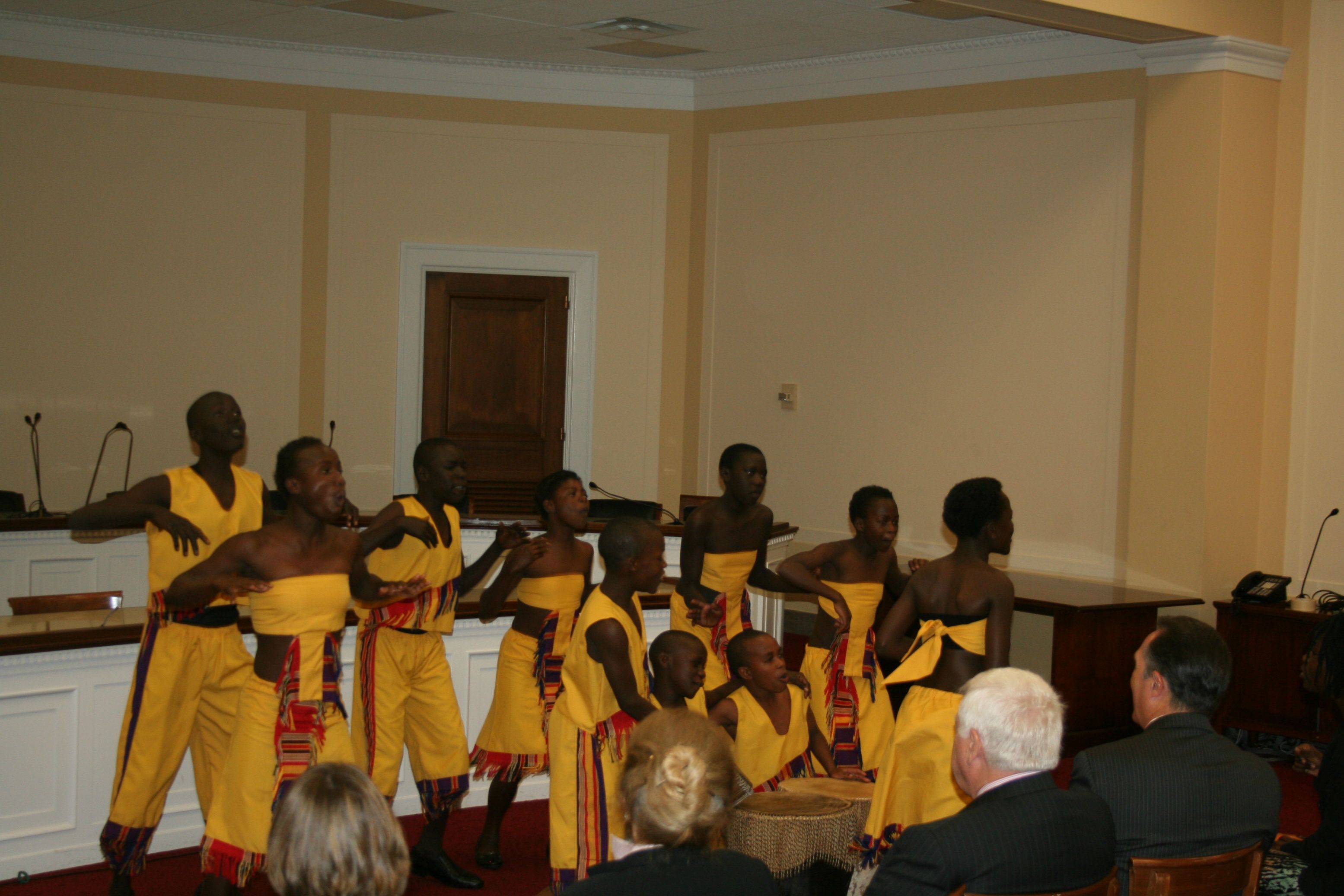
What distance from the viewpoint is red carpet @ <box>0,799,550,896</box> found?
3.96 m

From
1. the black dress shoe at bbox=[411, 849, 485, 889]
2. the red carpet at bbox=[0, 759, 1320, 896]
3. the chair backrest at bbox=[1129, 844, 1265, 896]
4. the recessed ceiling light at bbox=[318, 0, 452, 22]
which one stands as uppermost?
the recessed ceiling light at bbox=[318, 0, 452, 22]

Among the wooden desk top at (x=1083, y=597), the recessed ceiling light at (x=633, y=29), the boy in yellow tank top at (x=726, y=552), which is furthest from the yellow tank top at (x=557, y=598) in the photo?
the recessed ceiling light at (x=633, y=29)

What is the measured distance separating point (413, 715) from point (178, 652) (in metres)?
0.77

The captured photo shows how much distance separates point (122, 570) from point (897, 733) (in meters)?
4.97

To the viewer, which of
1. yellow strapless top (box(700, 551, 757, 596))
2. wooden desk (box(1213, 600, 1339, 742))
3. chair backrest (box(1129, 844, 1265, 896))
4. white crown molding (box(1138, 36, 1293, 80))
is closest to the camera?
chair backrest (box(1129, 844, 1265, 896))

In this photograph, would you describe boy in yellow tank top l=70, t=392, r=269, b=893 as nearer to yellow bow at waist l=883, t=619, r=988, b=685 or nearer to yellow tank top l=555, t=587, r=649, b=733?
yellow tank top l=555, t=587, r=649, b=733

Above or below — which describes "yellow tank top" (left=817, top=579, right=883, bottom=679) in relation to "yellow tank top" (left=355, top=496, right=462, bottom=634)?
below

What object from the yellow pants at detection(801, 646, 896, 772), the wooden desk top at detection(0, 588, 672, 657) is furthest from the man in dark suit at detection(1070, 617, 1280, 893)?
the wooden desk top at detection(0, 588, 672, 657)

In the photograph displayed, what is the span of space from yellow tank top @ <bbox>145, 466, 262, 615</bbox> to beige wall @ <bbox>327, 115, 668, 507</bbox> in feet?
16.5

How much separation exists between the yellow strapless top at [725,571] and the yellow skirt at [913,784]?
1470mm

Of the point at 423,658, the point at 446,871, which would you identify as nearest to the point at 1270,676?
the point at 446,871

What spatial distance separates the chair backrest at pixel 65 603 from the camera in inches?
180

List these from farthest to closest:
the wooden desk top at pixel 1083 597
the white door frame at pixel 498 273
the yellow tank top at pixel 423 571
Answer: the white door frame at pixel 498 273
the wooden desk top at pixel 1083 597
the yellow tank top at pixel 423 571

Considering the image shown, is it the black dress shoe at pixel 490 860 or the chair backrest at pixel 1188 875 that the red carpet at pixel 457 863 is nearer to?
the black dress shoe at pixel 490 860
